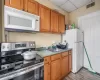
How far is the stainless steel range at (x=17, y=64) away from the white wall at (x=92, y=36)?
217 centimetres

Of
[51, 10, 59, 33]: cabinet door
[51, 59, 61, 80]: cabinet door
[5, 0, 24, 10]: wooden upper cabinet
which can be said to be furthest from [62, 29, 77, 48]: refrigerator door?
[5, 0, 24, 10]: wooden upper cabinet

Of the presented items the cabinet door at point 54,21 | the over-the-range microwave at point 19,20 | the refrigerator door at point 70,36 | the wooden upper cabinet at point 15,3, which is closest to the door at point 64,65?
the refrigerator door at point 70,36

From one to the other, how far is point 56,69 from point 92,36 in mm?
1832

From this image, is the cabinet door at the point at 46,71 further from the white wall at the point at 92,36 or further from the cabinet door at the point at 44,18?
the white wall at the point at 92,36

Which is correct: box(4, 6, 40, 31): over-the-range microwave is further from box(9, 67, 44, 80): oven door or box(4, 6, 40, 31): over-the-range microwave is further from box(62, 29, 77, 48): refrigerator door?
box(62, 29, 77, 48): refrigerator door

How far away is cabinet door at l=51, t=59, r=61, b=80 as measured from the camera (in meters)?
1.76

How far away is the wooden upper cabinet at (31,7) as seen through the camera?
5.14ft

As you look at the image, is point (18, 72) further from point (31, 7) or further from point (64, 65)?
point (64, 65)

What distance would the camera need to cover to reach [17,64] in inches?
40.2

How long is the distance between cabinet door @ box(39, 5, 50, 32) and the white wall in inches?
65.7

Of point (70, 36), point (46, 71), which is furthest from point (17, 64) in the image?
point (70, 36)

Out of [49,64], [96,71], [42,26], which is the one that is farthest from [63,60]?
[96,71]

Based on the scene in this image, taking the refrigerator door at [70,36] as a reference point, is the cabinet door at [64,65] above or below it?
below

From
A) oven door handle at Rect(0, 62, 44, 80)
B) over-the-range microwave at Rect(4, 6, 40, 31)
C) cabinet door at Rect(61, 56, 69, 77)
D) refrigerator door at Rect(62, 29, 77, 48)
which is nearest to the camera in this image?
oven door handle at Rect(0, 62, 44, 80)
